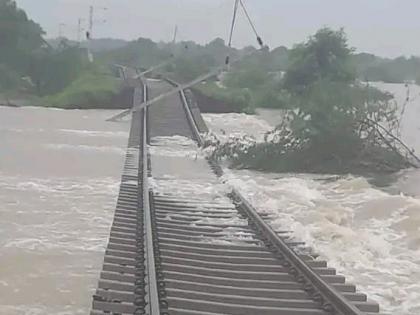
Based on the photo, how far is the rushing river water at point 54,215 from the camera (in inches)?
381

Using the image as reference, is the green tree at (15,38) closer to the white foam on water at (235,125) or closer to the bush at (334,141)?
the white foam on water at (235,125)

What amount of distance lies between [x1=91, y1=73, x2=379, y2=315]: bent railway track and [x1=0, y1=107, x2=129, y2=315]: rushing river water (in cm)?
35

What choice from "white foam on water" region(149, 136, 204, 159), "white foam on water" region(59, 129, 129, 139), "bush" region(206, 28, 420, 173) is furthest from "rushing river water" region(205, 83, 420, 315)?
"white foam on water" region(59, 129, 129, 139)

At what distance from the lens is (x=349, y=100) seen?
2309cm

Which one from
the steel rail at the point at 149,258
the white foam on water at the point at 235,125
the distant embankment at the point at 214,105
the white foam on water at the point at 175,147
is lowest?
the white foam on water at the point at 175,147

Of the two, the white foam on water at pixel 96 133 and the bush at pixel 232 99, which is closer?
the white foam on water at pixel 96 133

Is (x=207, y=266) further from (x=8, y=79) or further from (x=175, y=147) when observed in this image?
(x=8, y=79)

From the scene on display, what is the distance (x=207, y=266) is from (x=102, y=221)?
3.79 m

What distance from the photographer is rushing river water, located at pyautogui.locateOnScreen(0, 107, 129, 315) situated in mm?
9680

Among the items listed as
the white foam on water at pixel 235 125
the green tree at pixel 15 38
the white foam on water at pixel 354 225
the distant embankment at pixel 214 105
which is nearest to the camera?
the white foam on water at pixel 354 225

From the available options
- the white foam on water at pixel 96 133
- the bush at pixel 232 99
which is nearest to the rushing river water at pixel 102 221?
the white foam on water at pixel 96 133

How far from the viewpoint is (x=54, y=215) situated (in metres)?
14.6

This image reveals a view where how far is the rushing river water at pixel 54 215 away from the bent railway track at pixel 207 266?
0.35 meters

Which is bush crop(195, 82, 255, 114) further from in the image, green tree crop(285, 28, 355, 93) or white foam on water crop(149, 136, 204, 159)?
white foam on water crop(149, 136, 204, 159)
